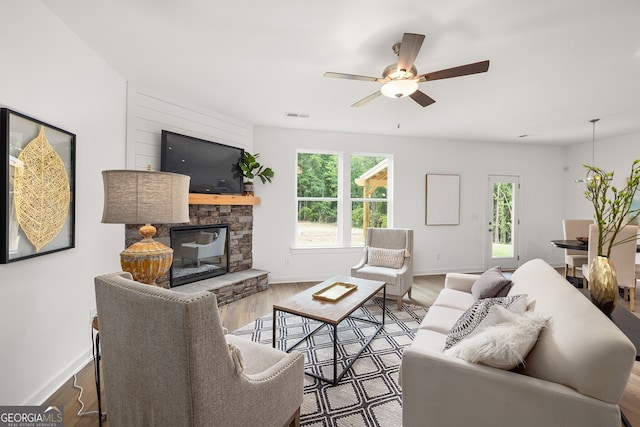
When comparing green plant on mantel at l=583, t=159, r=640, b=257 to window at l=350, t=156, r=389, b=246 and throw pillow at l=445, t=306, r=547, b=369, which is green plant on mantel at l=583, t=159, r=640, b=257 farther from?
window at l=350, t=156, r=389, b=246

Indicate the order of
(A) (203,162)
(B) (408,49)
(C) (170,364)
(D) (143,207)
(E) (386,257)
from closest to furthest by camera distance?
(C) (170,364)
(D) (143,207)
(B) (408,49)
(A) (203,162)
(E) (386,257)

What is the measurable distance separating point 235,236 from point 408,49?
3308 mm

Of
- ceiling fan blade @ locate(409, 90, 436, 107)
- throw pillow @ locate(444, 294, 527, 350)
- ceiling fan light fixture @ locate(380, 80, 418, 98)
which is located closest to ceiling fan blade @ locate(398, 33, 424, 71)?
ceiling fan light fixture @ locate(380, 80, 418, 98)

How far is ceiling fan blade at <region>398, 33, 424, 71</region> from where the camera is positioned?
5.75 ft

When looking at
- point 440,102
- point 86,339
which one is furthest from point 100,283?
point 440,102

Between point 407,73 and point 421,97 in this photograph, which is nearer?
point 407,73

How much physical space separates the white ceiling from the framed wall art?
5.45ft

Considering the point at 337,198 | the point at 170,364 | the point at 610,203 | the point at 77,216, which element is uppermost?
the point at 337,198

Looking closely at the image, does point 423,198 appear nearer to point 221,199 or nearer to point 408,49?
point 221,199

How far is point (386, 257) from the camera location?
3812 millimetres

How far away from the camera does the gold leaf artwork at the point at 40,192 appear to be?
1.64m

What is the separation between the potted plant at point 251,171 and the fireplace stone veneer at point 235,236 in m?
0.36

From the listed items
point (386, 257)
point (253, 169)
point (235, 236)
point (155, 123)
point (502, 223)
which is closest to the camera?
point (155, 123)

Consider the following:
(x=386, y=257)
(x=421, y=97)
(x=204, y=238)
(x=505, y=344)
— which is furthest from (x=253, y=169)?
(x=505, y=344)
